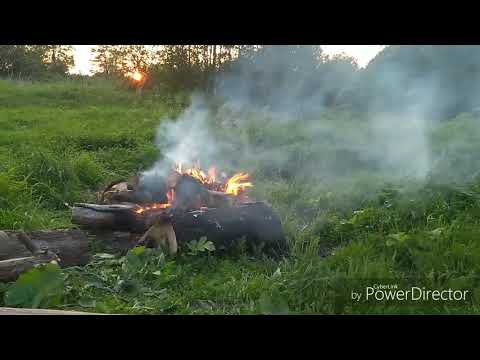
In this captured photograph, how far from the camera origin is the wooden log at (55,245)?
377 cm

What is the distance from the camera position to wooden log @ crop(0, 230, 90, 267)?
3768mm

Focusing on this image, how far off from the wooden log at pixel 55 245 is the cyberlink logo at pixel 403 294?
235 centimetres

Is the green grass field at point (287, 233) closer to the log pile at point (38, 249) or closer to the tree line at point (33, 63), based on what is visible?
the log pile at point (38, 249)

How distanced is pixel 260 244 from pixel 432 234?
150 cm

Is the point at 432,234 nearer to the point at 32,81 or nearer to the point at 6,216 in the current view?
the point at 6,216

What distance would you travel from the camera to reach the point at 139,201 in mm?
4922

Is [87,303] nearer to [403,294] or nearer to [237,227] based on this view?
[237,227]

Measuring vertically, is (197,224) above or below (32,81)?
below

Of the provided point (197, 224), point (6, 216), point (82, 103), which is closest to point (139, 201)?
point (197, 224)

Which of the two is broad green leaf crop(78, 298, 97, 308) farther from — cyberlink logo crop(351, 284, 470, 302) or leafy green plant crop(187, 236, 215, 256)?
cyberlink logo crop(351, 284, 470, 302)

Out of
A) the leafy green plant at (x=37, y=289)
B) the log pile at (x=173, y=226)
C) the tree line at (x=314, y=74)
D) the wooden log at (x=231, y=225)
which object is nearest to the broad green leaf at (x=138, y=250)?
the log pile at (x=173, y=226)

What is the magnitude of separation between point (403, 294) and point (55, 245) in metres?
2.83
